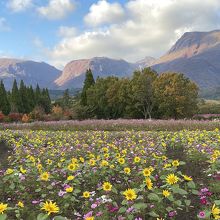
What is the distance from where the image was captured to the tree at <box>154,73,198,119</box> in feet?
130

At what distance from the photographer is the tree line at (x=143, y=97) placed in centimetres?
4016

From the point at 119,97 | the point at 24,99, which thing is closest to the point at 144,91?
the point at 119,97

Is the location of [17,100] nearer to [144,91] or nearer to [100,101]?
[100,101]

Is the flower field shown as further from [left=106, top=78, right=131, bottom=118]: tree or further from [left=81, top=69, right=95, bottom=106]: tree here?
[left=81, top=69, right=95, bottom=106]: tree

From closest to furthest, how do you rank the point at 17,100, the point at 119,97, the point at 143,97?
the point at 143,97, the point at 119,97, the point at 17,100

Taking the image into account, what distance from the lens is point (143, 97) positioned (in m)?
42.1

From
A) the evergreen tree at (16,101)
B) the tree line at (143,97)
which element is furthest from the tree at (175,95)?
the evergreen tree at (16,101)

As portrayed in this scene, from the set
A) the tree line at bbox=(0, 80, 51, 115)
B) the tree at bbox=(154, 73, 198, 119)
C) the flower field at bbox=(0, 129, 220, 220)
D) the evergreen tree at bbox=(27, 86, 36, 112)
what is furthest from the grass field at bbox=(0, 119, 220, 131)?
the evergreen tree at bbox=(27, 86, 36, 112)

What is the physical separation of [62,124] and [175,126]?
836cm

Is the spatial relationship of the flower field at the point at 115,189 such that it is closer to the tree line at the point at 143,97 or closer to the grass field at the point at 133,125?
the grass field at the point at 133,125

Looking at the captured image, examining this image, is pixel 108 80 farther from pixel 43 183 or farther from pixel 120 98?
pixel 43 183

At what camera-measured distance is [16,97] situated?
69.1 m

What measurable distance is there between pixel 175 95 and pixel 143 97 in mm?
4349

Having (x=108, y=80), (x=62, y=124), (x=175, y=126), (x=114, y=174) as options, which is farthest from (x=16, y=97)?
(x=114, y=174)
